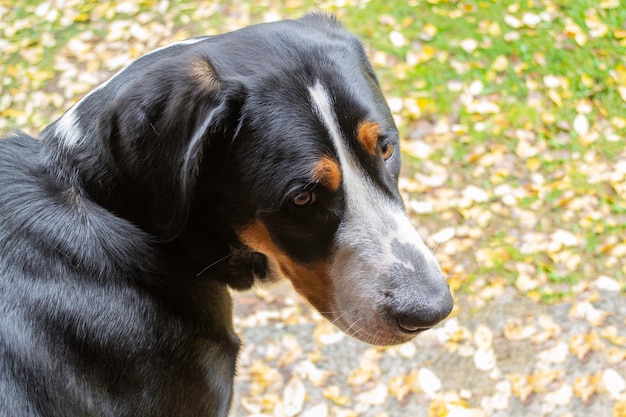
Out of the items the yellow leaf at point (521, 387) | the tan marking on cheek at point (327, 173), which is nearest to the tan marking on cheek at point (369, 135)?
the tan marking on cheek at point (327, 173)

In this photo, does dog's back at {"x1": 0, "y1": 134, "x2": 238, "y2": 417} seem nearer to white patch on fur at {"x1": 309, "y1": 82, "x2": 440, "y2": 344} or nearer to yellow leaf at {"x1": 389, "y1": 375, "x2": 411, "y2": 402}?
white patch on fur at {"x1": 309, "y1": 82, "x2": 440, "y2": 344}

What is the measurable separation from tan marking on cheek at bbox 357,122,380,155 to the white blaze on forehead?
0.07 metres

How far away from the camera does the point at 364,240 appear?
7.94ft

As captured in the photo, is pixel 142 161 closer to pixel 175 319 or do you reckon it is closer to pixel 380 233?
pixel 175 319

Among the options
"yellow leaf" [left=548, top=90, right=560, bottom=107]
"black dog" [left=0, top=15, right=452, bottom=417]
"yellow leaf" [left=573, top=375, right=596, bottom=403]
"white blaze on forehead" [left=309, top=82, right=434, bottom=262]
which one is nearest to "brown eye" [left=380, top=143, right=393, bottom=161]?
"black dog" [left=0, top=15, right=452, bottom=417]

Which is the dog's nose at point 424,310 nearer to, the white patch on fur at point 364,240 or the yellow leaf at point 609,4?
the white patch on fur at point 364,240

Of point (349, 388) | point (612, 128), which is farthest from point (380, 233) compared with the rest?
point (612, 128)

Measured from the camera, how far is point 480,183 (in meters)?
4.78

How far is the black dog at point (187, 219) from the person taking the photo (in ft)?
7.16

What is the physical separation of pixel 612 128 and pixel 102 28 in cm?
467

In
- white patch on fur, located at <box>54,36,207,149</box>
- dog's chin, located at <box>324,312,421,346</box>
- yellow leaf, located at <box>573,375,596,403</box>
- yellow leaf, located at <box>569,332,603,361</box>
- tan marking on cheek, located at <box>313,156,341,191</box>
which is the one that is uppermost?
white patch on fur, located at <box>54,36,207,149</box>

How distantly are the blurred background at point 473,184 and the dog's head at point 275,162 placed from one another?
1.81ft

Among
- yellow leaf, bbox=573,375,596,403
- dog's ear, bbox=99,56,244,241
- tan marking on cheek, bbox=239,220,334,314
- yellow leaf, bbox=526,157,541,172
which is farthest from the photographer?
yellow leaf, bbox=526,157,541,172

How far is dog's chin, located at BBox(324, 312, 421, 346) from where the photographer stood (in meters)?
2.50
